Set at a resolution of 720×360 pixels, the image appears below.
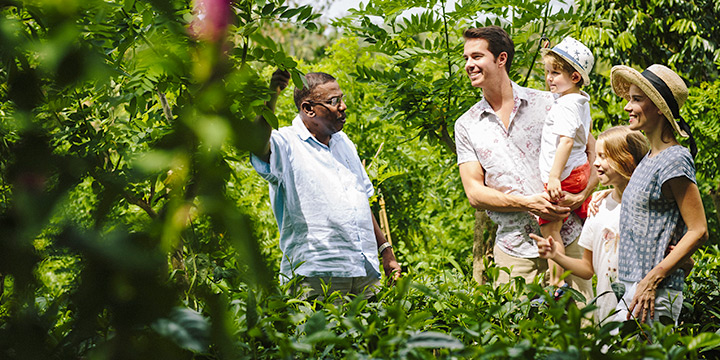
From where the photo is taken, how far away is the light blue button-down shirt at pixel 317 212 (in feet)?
10.9

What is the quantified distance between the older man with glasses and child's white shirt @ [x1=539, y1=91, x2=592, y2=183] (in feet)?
3.23

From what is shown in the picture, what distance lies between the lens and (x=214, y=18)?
20.5 inches

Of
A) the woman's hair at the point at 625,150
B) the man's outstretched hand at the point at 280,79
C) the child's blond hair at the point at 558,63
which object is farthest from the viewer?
the child's blond hair at the point at 558,63

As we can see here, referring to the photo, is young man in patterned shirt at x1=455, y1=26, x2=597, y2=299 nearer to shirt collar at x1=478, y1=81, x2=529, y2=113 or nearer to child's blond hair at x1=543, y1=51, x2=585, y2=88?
shirt collar at x1=478, y1=81, x2=529, y2=113

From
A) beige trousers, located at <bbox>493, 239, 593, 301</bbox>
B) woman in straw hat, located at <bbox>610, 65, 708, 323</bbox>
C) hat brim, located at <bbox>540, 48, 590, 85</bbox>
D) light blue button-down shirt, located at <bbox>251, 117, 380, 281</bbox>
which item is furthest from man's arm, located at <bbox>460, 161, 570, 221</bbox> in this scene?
hat brim, located at <bbox>540, 48, 590, 85</bbox>

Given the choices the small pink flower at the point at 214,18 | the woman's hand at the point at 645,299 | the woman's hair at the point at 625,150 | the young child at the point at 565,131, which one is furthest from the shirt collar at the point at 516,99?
the small pink flower at the point at 214,18

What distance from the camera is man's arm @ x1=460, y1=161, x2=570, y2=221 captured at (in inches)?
127

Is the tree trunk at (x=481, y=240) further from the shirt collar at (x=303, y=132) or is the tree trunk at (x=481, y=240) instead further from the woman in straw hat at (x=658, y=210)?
the woman in straw hat at (x=658, y=210)

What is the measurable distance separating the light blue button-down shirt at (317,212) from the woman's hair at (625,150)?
50.1 inches

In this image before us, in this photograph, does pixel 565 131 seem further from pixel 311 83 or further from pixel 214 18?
pixel 214 18

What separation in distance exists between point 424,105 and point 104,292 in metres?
3.62

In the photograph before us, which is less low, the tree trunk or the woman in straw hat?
the woman in straw hat

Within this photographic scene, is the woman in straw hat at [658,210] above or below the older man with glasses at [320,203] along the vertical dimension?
above

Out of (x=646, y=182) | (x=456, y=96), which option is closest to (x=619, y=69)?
(x=646, y=182)
